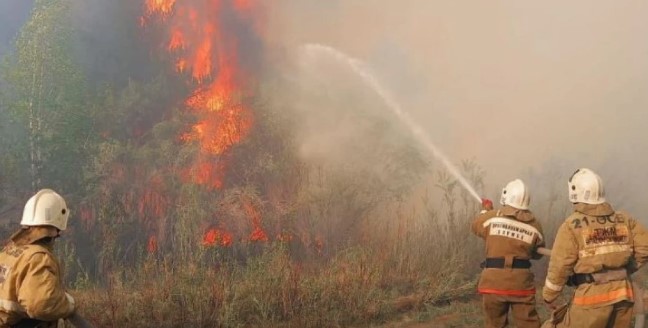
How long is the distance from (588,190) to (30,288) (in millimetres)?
4373

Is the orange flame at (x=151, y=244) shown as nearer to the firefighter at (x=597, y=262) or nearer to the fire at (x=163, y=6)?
the firefighter at (x=597, y=262)

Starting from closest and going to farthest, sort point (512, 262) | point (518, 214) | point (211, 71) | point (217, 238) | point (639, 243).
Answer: point (639, 243) → point (512, 262) → point (518, 214) → point (217, 238) → point (211, 71)

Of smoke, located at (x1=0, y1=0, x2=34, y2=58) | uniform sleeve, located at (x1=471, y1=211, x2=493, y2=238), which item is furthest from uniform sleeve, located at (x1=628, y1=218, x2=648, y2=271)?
smoke, located at (x1=0, y1=0, x2=34, y2=58)

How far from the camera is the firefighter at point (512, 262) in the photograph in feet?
17.0

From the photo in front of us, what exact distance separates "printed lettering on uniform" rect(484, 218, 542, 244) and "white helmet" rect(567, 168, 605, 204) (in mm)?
801

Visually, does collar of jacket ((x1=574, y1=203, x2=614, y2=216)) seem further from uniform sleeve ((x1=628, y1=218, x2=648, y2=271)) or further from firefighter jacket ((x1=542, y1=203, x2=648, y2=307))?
uniform sleeve ((x1=628, y1=218, x2=648, y2=271))

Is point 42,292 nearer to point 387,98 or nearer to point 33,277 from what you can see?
point 33,277

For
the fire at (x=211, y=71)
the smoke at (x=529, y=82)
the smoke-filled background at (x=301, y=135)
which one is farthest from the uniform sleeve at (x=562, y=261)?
the smoke at (x=529, y=82)

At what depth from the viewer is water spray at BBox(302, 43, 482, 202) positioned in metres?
13.2

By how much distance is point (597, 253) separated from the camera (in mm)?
4195

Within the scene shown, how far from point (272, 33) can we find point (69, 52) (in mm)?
6264

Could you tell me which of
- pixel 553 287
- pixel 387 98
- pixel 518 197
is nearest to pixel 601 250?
pixel 553 287

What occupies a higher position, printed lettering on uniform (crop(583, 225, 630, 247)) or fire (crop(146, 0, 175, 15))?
fire (crop(146, 0, 175, 15))

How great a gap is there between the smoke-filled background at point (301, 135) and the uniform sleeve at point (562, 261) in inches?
133
